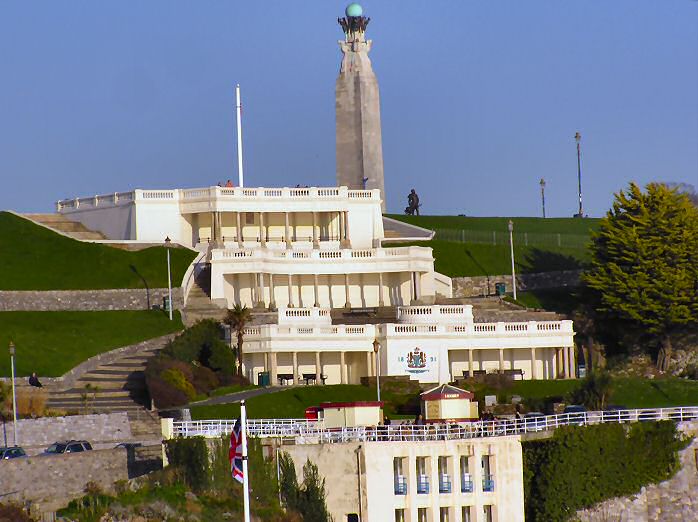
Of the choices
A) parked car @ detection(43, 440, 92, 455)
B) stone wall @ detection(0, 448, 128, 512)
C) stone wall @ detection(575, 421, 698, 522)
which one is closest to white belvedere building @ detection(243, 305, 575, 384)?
parked car @ detection(43, 440, 92, 455)

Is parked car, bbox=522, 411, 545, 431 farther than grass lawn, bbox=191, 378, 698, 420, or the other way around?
grass lawn, bbox=191, 378, 698, 420

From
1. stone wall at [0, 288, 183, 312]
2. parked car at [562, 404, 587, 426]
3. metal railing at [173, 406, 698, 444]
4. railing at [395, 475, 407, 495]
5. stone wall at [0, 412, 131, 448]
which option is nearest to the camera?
railing at [395, 475, 407, 495]

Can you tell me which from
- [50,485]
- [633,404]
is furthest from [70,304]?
[50,485]

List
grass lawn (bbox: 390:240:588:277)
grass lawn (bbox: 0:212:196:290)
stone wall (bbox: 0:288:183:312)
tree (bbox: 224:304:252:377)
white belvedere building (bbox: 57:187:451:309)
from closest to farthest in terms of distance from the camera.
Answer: tree (bbox: 224:304:252:377) → stone wall (bbox: 0:288:183:312) → grass lawn (bbox: 0:212:196:290) → white belvedere building (bbox: 57:187:451:309) → grass lawn (bbox: 390:240:588:277)

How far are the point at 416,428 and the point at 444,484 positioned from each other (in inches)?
115

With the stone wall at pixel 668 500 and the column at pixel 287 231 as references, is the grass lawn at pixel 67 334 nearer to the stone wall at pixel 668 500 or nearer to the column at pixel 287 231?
the column at pixel 287 231

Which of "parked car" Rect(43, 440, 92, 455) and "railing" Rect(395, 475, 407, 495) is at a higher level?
"parked car" Rect(43, 440, 92, 455)

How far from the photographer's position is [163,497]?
7462cm

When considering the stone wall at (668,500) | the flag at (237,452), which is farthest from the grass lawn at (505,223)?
the flag at (237,452)

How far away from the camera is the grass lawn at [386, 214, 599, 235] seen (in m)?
154

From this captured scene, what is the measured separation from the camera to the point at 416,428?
82250mm

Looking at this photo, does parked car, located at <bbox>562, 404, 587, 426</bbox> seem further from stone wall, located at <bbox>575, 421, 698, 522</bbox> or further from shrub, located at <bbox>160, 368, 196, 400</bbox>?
shrub, located at <bbox>160, 368, 196, 400</bbox>

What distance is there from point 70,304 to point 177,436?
1540 inches

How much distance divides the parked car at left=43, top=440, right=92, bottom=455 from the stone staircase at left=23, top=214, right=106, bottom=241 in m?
50.3
